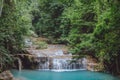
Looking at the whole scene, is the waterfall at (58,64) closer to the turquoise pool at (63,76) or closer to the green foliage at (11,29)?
the turquoise pool at (63,76)

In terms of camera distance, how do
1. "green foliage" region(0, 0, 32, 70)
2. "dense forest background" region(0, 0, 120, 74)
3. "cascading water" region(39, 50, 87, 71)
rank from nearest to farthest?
"dense forest background" region(0, 0, 120, 74)
"green foliage" region(0, 0, 32, 70)
"cascading water" region(39, 50, 87, 71)

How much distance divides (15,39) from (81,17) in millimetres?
5282

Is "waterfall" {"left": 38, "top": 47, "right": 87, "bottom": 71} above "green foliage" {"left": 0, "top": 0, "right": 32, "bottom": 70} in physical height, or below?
below

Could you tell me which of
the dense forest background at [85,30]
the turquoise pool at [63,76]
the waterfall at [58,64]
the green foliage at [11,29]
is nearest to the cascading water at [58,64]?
the waterfall at [58,64]

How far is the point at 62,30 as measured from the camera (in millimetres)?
27609

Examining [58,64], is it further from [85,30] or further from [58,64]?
[85,30]

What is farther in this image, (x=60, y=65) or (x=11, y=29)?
(x=60, y=65)

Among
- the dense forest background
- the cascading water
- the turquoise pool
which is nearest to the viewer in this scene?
the dense forest background

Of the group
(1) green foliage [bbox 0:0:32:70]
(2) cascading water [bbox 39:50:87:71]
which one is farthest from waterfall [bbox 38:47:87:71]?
(1) green foliage [bbox 0:0:32:70]

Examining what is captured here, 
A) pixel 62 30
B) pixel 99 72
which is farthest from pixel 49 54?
pixel 62 30

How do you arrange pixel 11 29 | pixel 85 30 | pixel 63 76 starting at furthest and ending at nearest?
pixel 85 30 → pixel 63 76 → pixel 11 29

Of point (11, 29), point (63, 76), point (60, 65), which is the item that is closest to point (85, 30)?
point (60, 65)

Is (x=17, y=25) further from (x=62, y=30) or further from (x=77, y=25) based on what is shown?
(x=62, y=30)

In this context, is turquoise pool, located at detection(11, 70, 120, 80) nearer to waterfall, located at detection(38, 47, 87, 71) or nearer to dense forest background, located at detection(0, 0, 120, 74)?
dense forest background, located at detection(0, 0, 120, 74)
